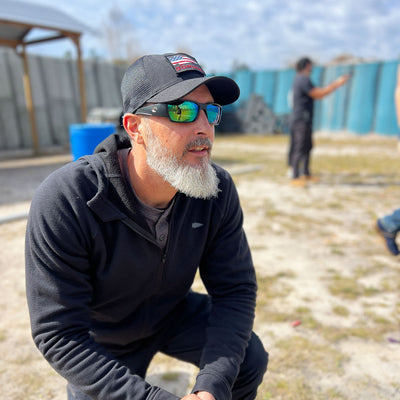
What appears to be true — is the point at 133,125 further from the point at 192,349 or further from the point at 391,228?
the point at 391,228

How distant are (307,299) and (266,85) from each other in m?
14.7

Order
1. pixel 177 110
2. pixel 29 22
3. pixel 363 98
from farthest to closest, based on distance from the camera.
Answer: pixel 363 98 → pixel 29 22 → pixel 177 110

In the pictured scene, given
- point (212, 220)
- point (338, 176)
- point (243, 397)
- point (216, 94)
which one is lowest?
point (338, 176)

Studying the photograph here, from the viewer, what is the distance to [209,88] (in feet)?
5.27

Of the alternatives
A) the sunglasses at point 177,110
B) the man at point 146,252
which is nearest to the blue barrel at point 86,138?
the man at point 146,252

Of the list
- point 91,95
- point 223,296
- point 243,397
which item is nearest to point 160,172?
point 223,296

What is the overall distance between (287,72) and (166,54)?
15.3 m

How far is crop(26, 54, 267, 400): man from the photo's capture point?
1.35 metres

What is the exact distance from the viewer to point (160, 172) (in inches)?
60.1

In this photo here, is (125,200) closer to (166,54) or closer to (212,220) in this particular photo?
(212,220)

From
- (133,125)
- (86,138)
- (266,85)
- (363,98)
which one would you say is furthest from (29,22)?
(363,98)

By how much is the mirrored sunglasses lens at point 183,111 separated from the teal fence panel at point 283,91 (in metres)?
15.0

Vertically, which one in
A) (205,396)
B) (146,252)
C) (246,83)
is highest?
(246,83)

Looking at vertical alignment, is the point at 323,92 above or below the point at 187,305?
above
